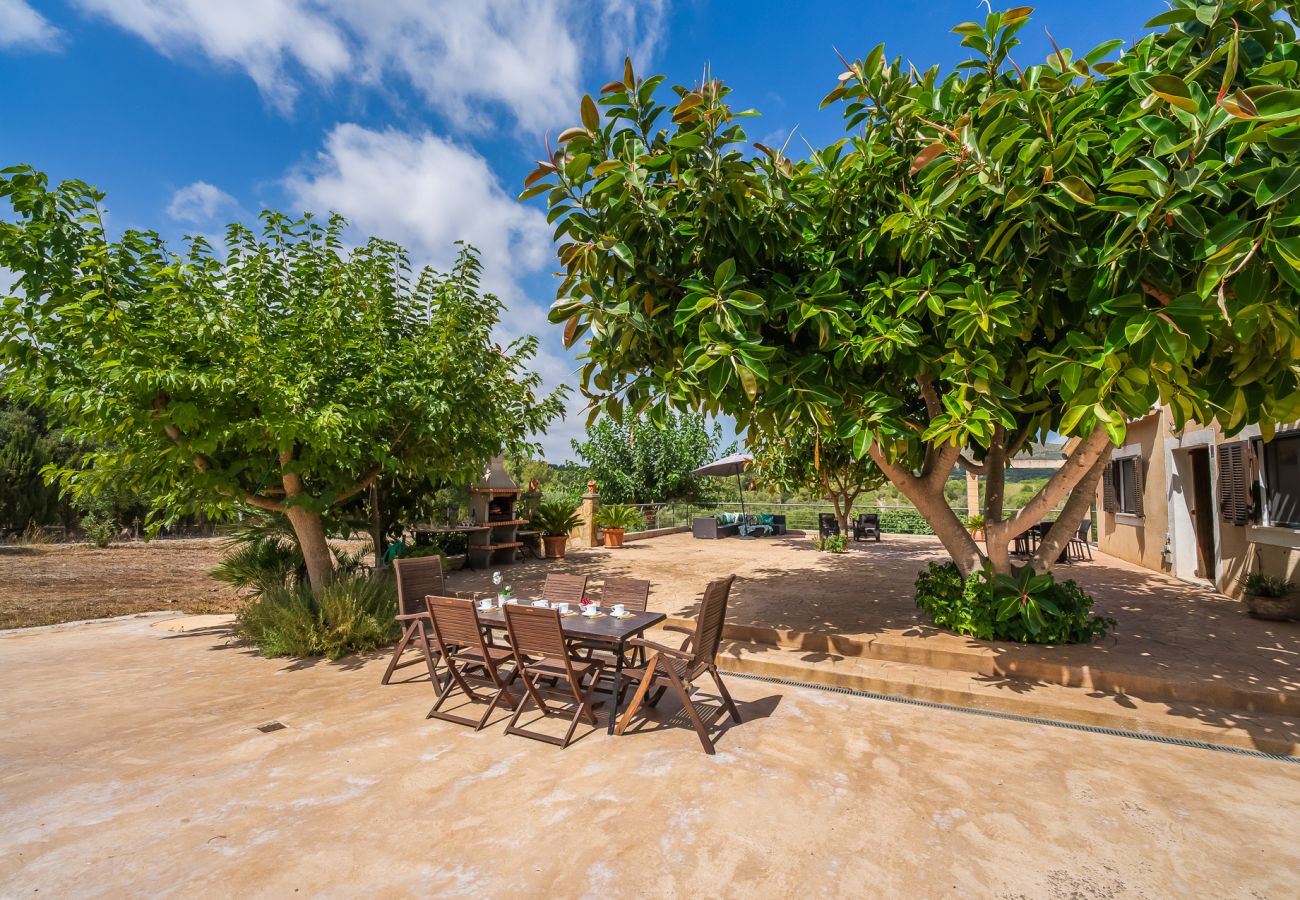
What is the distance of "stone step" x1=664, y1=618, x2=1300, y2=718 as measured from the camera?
455 cm

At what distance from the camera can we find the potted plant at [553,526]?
14.3m

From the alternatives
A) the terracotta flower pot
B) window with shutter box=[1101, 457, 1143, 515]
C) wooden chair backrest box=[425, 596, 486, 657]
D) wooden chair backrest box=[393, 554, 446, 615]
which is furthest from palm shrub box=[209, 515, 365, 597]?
window with shutter box=[1101, 457, 1143, 515]

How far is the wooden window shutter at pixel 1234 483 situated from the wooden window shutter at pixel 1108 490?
487 centimetres

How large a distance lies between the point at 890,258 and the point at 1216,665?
4631 millimetres

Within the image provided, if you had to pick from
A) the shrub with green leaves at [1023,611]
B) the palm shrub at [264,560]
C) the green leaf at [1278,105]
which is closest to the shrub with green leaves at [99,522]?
the palm shrub at [264,560]

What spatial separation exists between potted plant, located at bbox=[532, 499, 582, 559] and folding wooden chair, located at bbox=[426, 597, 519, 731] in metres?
9.43

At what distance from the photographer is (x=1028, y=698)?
4676 millimetres

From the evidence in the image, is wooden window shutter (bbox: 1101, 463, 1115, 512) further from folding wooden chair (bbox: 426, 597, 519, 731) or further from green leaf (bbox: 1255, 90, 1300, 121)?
folding wooden chair (bbox: 426, 597, 519, 731)

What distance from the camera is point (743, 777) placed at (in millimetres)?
3527

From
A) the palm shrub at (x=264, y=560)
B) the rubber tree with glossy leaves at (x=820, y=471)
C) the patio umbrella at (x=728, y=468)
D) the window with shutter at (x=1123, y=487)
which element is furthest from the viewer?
the patio umbrella at (x=728, y=468)

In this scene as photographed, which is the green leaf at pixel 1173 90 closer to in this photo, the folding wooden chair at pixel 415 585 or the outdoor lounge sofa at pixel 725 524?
the folding wooden chair at pixel 415 585

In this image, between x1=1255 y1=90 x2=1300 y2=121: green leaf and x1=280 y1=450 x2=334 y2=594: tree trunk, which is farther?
x1=280 y1=450 x2=334 y2=594: tree trunk

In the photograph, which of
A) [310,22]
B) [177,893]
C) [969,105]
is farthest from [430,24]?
[177,893]

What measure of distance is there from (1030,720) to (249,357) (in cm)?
778
